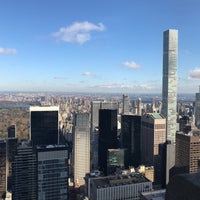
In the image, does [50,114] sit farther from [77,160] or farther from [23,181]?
[23,181]

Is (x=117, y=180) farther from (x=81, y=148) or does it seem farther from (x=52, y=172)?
(x=81, y=148)

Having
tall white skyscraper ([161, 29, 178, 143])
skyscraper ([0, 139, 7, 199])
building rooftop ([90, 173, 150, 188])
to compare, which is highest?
tall white skyscraper ([161, 29, 178, 143])

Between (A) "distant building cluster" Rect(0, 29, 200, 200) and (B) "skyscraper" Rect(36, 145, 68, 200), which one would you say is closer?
(A) "distant building cluster" Rect(0, 29, 200, 200)

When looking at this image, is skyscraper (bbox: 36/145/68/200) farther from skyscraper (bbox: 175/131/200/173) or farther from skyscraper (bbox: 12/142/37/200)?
skyscraper (bbox: 175/131/200/173)

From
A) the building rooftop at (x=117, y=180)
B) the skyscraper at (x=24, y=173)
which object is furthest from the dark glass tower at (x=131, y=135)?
the skyscraper at (x=24, y=173)

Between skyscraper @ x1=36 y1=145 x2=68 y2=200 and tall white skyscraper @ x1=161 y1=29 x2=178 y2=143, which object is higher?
tall white skyscraper @ x1=161 y1=29 x2=178 y2=143

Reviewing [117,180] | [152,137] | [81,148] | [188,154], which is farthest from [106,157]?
[117,180]

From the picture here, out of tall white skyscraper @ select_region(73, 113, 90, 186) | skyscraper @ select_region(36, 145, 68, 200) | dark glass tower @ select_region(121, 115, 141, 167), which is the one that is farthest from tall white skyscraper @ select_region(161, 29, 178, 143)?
skyscraper @ select_region(36, 145, 68, 200)

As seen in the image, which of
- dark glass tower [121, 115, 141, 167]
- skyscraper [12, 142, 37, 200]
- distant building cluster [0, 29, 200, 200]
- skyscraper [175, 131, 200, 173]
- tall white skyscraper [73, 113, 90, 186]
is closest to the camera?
distant building cluster [0, 29, 200, 200]

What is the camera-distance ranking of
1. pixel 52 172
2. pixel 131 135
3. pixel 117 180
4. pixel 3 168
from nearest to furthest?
pixel 117 180 < pixel 52 172 < pixel 3 168 < pixel 131 135

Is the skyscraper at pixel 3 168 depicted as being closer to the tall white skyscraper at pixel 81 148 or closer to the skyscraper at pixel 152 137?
the tall white skyscraper at pixel 81 148
